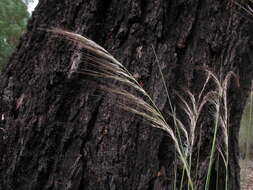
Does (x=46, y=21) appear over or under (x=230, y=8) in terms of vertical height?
under

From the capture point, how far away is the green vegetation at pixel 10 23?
7.05 metres

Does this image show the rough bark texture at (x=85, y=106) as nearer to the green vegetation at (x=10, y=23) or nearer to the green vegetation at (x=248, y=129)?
the green vegetation at (x=248, y=129)

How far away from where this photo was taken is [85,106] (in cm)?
122

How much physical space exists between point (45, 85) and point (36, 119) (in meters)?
0.12

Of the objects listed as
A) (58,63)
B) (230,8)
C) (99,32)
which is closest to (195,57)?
(230,8)

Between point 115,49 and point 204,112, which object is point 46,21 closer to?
point 115,49

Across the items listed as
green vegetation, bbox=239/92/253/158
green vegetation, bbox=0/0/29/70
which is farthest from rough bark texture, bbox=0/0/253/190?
green vegetation, bbox=0/0/29/70

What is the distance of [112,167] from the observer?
47.7 inches

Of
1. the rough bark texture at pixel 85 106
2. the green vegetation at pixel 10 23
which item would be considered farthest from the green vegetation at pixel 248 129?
the green vegetation at pixel 10 23

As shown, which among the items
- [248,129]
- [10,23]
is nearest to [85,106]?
[248,129]

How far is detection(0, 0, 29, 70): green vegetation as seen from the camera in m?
7.05

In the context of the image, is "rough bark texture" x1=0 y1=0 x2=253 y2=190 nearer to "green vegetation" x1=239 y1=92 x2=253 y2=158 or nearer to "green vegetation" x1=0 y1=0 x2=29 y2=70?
"green vegetation" x1=239 y1=92 x2=253 y2=158

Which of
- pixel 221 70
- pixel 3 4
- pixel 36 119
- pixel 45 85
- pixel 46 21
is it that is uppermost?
pixel 3 4

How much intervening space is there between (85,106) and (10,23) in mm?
6812
